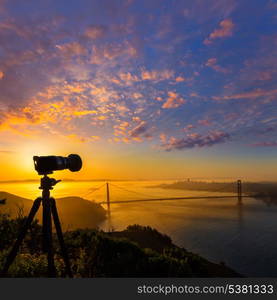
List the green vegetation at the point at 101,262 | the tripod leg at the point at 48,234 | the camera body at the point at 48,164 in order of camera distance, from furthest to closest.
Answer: the green vegetation at the point at 101,262 < the camera body at the point at 48,164 < the tripod leg at the point at 48,234

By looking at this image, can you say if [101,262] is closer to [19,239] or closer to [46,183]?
[19,239]

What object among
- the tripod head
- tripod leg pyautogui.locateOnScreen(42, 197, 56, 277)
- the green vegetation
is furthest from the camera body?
the green vegetation

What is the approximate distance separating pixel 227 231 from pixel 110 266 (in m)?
58.2

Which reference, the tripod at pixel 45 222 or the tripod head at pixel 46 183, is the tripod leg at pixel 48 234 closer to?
the tripod at pixel 45 222

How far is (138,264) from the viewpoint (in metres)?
4.61

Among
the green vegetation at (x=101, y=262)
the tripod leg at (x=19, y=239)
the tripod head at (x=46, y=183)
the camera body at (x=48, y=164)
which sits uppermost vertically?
the camera body at (x=48, y=164)

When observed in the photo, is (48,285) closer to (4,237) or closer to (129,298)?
(129,298)

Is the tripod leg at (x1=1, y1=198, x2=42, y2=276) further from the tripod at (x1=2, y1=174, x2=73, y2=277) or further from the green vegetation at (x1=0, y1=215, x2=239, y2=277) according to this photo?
the green vegetation at (x1=0, y1=215, x2=239, y2=277)

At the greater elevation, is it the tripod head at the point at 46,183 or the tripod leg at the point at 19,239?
the tripod head at the point at 46,183

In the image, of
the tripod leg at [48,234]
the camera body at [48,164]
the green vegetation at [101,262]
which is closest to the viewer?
the tripod leg at [48,234]

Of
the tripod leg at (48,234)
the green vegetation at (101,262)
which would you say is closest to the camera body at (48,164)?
the tripod leg at (48,234)

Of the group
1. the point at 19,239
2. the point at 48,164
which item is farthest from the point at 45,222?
the point at 48,164

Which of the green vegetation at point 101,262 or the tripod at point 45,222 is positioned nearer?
the tripod at point 45,222

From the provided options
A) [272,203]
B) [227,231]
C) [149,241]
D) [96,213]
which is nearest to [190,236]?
[227,231]
